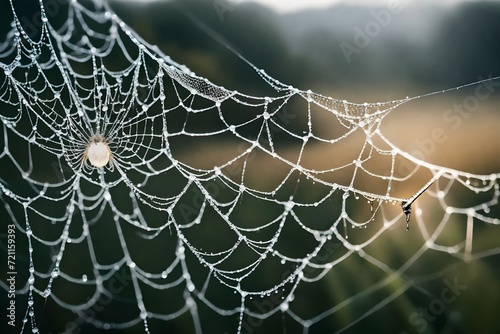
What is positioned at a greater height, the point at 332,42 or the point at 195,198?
the point at 332,42

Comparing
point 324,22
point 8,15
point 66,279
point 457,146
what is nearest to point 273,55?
point 324,22

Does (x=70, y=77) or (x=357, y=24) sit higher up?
(x=70, y=77)

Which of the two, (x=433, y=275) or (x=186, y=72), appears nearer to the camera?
(x=186, y=72)

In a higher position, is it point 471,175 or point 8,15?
point 8,15

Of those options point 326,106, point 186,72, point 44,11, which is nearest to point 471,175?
point 326,106

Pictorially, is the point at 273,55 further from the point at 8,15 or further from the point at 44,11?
the point at 8,15

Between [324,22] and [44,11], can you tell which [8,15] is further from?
[324,22]

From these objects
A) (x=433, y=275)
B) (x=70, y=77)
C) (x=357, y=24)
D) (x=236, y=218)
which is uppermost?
(x=70, y=77)
